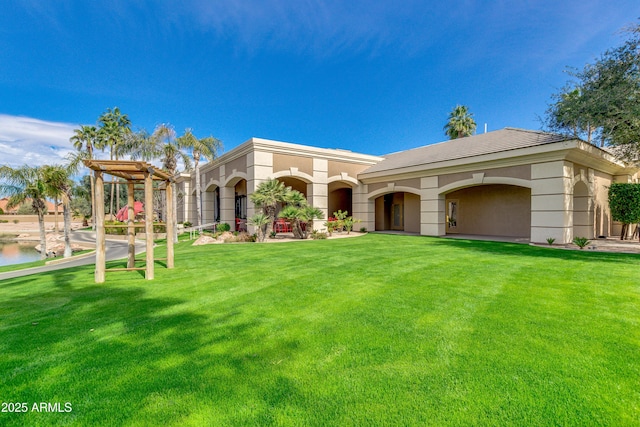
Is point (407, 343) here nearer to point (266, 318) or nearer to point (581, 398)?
point (581, 398)

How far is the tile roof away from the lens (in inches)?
504

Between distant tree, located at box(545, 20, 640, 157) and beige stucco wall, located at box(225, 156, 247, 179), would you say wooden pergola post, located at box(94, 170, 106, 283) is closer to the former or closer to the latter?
beige stucco wall, located at box(225, 156, 247, 179)

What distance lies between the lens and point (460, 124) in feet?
103

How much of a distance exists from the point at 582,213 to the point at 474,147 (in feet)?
18.8

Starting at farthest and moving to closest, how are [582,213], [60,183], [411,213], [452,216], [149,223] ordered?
[411,213], [452,216], [60,183], [582,213], [149,223]

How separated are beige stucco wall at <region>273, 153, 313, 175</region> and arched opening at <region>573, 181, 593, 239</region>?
13404 millimetres

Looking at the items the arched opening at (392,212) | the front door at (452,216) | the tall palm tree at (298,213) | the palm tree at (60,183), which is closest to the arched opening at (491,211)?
the front door at (452,216)

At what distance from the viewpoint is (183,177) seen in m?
30.1

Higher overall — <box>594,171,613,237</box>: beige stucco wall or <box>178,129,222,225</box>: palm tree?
<box>178,129,222,225</box>: palm tree

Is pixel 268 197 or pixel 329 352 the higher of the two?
pixel 268 197

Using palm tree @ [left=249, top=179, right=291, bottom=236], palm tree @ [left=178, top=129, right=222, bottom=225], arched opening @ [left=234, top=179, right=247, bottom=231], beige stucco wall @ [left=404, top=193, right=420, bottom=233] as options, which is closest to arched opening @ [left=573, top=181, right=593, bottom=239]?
beige stucco wall @ [left=404, top=193, right=420, bottom=233]

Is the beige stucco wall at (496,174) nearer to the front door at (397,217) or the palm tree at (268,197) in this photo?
the front door at (397,217)

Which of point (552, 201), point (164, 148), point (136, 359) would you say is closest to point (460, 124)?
point (552, 201)

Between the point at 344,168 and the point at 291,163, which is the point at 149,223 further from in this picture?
the point at 344,168
